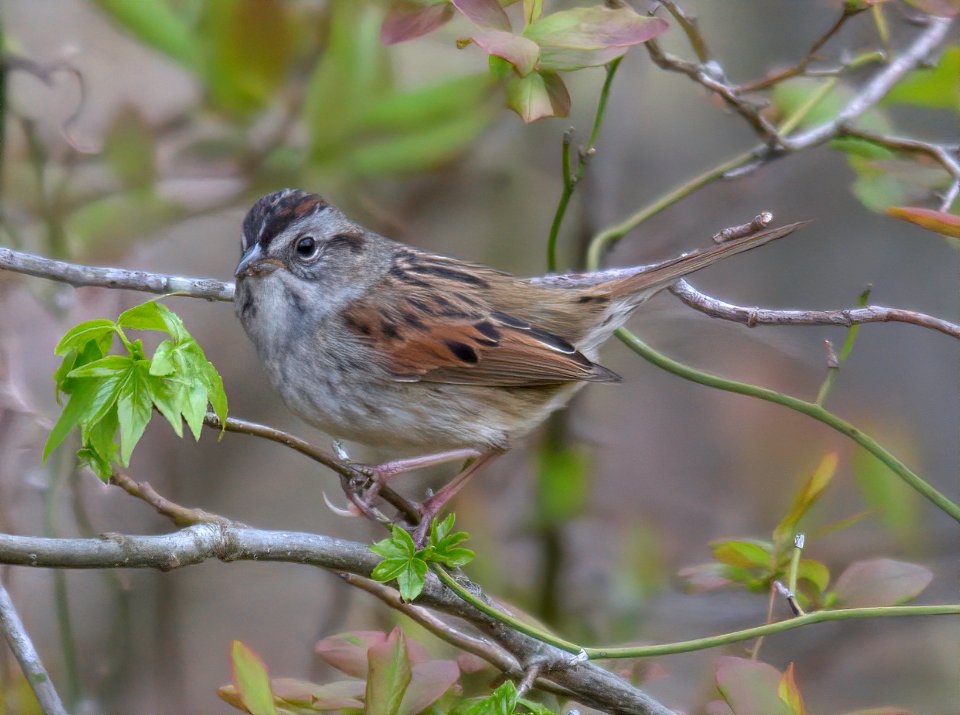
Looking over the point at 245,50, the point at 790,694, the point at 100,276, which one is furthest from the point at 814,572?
the point at 245,50

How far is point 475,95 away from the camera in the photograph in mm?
3840

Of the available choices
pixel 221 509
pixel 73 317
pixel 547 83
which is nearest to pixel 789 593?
pixel 547 83

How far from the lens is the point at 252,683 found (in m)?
1.96

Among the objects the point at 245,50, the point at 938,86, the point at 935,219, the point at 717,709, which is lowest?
the point at 717,709

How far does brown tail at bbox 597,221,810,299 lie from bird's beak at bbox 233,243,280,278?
1090 mm

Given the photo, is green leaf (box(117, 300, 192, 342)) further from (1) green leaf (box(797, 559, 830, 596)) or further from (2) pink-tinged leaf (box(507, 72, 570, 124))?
(1) green leaf (box(797, 559, 830, 596))

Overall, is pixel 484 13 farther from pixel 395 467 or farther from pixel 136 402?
pixel 395 467

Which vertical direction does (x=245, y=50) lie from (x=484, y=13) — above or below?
above

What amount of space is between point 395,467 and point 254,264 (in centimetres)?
70

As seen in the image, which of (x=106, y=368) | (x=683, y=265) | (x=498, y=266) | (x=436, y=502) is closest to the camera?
(x=106, y=368)

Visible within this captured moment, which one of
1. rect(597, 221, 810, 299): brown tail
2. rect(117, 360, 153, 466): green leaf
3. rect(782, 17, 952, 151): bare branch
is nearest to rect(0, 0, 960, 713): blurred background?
rect(597, 221, 810, 299): brown tail

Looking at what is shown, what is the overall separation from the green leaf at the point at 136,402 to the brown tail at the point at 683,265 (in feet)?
5.43

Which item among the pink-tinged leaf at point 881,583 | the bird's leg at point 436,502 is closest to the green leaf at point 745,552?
the pink-tinged leaf at point 881,583

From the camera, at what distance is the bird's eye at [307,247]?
3074 millimetres
